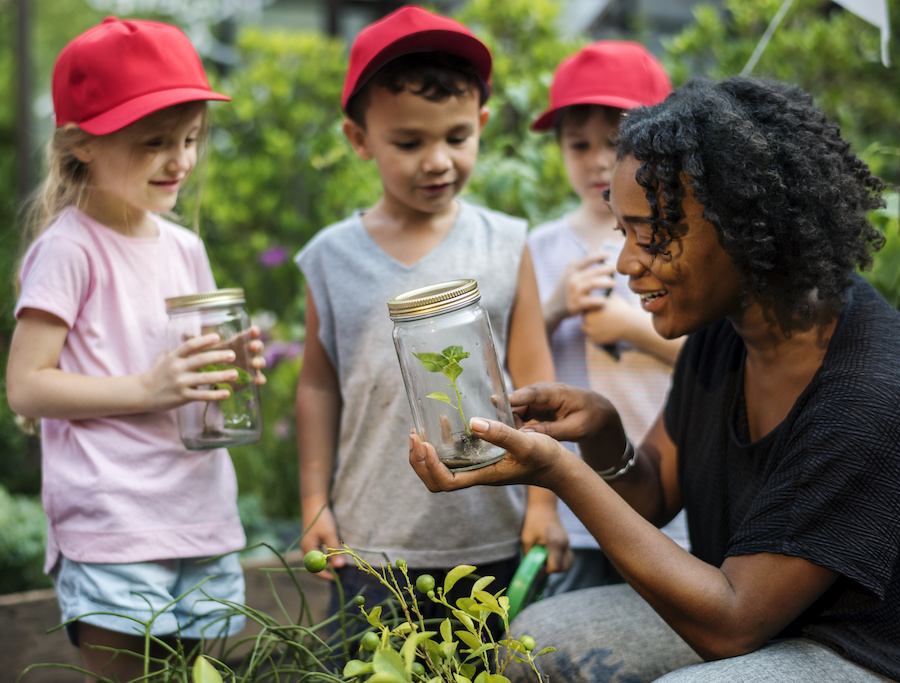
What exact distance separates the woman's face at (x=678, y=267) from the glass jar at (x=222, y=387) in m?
0.83

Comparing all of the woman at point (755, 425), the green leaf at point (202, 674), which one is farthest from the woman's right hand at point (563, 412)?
the green leaf at point (202, 674)

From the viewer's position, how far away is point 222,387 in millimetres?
1696

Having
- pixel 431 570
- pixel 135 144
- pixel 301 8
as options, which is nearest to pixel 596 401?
pixel 431 570

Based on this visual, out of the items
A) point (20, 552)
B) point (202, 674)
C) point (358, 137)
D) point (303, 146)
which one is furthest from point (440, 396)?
point (303, 146)

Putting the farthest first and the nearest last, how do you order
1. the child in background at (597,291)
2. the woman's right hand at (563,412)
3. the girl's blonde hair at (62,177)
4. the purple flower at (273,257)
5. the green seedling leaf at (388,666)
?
the purple flower at (273,257) < the child in background at (597,291) < the girl's blonde hair at (62,177) < the woman's right hand at (563,412) < the green seedling leaf at (388,666)

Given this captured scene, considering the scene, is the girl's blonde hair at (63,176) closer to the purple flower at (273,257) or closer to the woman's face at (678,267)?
the woman's face at (678,267)

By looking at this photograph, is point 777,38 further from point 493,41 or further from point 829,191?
point 829,191

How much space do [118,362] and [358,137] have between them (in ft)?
2.62

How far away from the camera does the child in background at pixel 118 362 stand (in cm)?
163

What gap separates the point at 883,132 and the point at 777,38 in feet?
4.16

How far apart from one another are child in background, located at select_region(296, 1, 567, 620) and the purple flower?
2.36m

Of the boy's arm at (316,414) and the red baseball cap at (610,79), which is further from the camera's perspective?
the red baseball cap at (610,79)

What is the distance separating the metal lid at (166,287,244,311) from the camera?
1.65 meters

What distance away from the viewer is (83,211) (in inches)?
70.8
